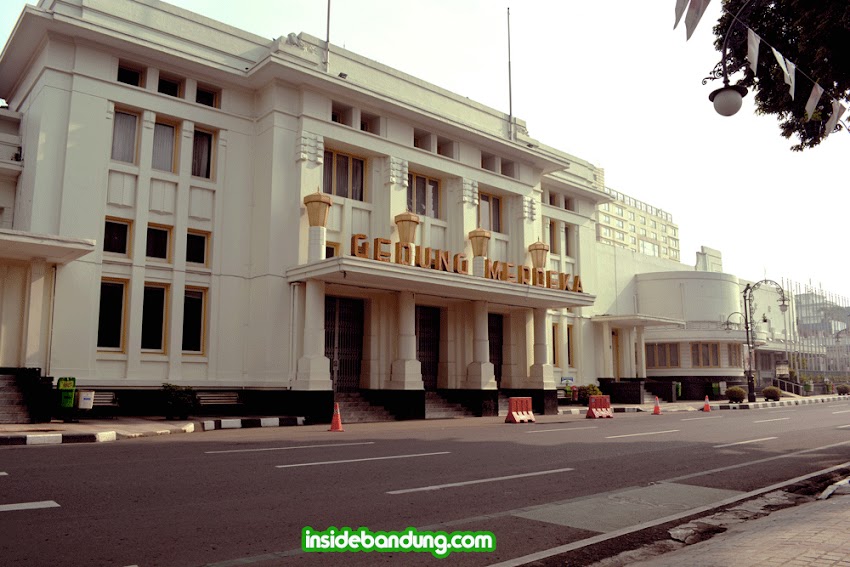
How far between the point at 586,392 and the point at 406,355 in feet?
50.9

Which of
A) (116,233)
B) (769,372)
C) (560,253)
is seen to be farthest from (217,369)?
(769,372)

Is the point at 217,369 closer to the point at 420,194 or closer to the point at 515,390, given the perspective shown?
the point at 420,194

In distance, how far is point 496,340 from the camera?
107 ft

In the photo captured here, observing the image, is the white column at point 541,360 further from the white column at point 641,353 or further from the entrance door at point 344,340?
the white column at point 641,353

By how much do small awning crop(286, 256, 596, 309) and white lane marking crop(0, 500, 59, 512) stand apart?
14714mm

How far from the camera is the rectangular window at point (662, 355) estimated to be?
4869cm

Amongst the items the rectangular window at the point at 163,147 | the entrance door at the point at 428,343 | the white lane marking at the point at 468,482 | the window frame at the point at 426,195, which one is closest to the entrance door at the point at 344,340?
the entrance door at the point at 428,343

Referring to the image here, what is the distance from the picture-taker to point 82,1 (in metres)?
22.0

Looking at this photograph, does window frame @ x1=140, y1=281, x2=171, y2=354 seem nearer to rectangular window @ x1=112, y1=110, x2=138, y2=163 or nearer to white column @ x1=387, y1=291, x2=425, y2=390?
rectangular window @ x1=112, y1=110, x2=138, y2=163

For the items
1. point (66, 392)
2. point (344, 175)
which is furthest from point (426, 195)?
point (66, 392)

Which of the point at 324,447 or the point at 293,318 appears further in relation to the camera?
the point at 293,318

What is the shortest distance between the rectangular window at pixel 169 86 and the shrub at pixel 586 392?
25087 millimetres

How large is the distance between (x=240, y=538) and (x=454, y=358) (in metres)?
23.3

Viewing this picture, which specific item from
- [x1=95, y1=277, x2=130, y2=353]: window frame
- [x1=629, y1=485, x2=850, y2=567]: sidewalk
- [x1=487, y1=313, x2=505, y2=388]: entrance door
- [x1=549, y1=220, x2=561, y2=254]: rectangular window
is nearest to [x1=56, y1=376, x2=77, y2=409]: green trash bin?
[x1=95, y1=277, x2=130, y2=353]: window frame
